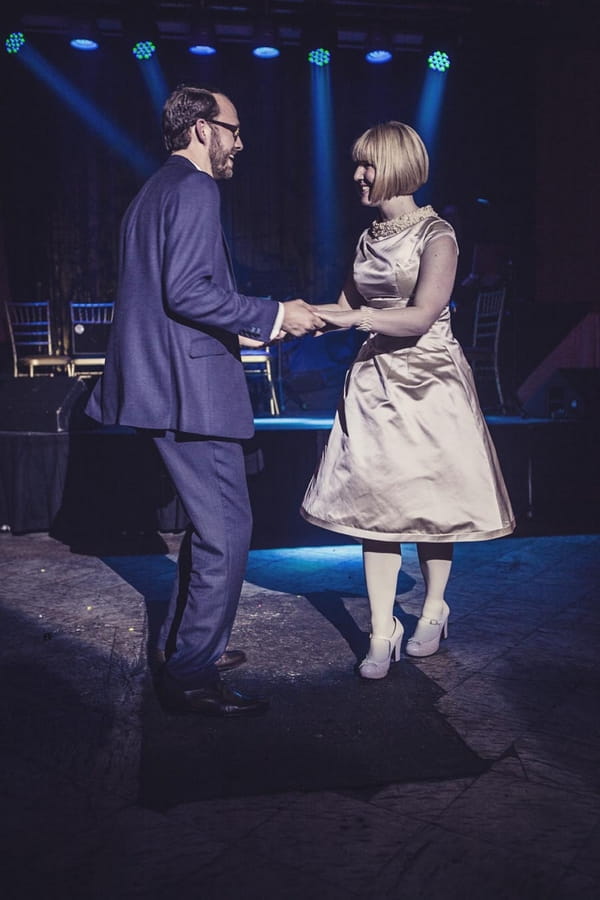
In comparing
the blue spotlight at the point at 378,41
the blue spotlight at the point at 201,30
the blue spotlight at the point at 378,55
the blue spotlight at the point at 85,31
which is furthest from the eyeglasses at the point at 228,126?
the blue spotlight at the point at 378,55

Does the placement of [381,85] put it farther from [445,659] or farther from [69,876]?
→ [69,876]

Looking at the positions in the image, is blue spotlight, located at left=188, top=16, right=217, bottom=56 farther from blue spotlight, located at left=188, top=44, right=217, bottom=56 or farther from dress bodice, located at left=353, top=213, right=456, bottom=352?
dress bodice, located at left=353, top=213, right=456, bottom=352

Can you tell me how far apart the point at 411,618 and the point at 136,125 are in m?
8.88

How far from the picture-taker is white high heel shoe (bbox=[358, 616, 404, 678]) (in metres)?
2.33

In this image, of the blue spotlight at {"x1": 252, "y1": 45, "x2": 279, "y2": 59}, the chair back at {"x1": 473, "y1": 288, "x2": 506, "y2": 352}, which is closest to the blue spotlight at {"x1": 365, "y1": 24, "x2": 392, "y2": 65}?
the blue spotlight at {"x1": 252, "y1": 45, "x2": 279, "y2": 59}

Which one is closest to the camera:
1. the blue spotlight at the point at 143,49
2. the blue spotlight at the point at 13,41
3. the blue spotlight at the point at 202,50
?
the blue spotlight at the point at 13,41

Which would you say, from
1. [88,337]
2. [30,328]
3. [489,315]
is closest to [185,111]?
[489,315]

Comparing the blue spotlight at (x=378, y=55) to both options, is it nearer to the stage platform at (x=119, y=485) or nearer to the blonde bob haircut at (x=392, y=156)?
the stage platform at (x=119, y=485)

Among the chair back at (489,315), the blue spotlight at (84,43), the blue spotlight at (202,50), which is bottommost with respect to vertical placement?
the chair back at (489,315)

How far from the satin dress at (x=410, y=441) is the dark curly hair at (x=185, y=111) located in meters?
0.63

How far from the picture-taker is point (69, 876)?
1.38m

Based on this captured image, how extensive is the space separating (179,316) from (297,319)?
0.32m

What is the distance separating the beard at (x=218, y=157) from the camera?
6.78 ft

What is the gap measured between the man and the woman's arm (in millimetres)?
128
